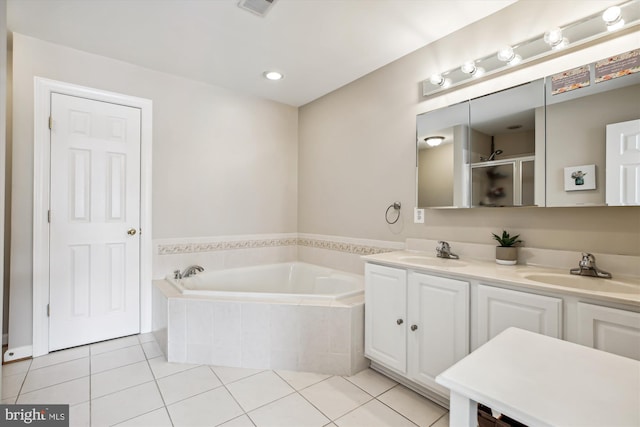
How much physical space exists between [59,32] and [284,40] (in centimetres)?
162

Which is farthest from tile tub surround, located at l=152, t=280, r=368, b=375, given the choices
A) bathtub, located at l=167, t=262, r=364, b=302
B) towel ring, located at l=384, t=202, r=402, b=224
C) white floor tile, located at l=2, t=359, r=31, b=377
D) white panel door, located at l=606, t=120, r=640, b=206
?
white panel door, located at l=606, t=120, r=640, b=206

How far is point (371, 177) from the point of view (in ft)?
9.16

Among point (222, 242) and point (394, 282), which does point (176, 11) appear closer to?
point (222, 242)

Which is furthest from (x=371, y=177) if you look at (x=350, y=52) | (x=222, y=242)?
(x=222, y=242)

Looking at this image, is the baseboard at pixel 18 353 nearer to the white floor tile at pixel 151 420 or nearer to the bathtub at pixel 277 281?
the bathtub at pixel 277 281

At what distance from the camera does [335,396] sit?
1.86m

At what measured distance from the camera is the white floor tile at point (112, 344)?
244 cm

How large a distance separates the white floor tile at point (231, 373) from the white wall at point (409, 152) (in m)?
1.48

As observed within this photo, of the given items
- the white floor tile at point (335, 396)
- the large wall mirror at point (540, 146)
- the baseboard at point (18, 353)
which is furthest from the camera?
the baseboard at point (18, 353)

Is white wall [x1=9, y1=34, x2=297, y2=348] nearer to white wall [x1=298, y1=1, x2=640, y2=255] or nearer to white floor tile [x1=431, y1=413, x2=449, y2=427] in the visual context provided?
white wall [x1=298, y1=1, x2=640, y2=255]

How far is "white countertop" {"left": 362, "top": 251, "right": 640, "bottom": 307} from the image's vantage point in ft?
3.92

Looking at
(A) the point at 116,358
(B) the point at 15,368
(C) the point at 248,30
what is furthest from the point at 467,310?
(B) the point at 15,368

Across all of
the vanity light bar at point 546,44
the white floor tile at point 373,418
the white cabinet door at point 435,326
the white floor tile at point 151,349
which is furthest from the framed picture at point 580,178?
the white floor tile at point 151,349

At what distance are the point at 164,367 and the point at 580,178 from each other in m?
2.86
